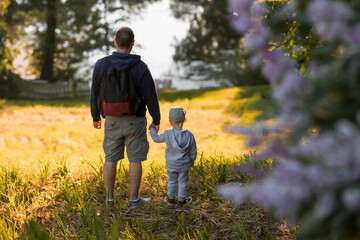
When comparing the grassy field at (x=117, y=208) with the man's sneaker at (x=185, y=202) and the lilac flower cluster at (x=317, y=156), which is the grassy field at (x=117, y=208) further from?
the lilac flower cluster at (x=317, y=156)

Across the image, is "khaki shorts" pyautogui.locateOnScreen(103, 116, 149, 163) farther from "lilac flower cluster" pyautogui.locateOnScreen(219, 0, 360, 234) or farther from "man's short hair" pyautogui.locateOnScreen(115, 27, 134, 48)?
"lilac flower cluster" pyautogui.locateOnScreen(219, 0, 360, 234)

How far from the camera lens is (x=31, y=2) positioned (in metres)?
23.9

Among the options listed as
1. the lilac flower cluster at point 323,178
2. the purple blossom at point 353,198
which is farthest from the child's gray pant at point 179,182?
the purple blossom at point 353,198

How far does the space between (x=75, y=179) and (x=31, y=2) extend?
22692mm

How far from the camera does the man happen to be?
375cm

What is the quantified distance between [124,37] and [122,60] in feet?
0.77

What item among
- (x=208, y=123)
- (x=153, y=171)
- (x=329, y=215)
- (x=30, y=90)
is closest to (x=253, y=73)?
(x=208, y=123)

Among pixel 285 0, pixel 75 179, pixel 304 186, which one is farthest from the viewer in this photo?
pixel 75 179

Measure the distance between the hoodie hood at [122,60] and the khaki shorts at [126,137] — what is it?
1.73 ft

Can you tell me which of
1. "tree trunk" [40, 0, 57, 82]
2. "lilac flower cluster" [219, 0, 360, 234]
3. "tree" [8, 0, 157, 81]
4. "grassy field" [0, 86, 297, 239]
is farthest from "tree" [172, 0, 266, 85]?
"lilac flower cluster" [219, 0, 360, 234]

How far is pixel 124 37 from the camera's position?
12.3ft

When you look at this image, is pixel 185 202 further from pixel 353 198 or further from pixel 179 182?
pixel 353 198

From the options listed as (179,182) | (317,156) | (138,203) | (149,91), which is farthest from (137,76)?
(317,156)

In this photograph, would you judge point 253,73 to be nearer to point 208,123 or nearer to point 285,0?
point 208,123
